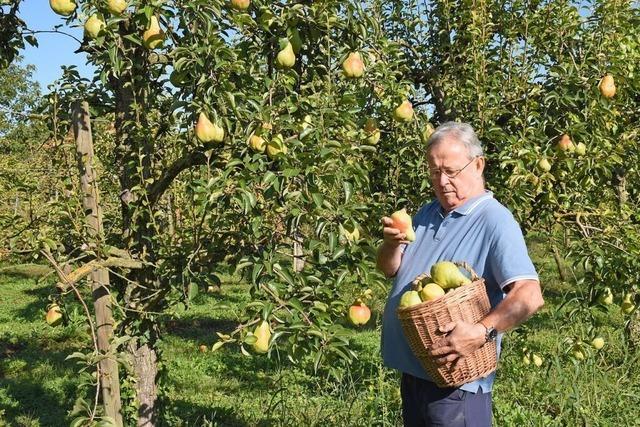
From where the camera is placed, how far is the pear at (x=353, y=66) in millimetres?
2736

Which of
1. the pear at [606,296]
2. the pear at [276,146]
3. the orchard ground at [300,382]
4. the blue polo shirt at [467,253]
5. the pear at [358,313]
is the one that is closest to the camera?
the blue polo shirt at [467,253]

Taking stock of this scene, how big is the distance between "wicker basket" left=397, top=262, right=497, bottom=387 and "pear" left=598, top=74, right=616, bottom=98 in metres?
1.65

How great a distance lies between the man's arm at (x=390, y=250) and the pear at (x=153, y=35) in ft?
3.62

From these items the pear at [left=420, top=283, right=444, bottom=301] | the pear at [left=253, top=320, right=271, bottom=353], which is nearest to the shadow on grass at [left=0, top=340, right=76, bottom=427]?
the pear at [left=253, top=320, right=271, bottom=353]

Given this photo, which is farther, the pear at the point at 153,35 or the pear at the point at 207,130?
the pear at the point at 153,35

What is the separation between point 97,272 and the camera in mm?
2785

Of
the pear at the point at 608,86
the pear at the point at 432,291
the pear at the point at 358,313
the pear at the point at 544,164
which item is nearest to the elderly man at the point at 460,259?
the pear at the point at 432,291

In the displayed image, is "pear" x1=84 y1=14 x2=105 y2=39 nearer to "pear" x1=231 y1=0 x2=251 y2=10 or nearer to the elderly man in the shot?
"pear" x1=231 y1=0 x2=251 y2=10

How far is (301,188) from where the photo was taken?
236cm

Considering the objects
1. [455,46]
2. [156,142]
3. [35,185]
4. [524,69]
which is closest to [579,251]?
[524,69]

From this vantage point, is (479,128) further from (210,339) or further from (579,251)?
(210,339)

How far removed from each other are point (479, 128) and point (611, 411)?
1.83 metres

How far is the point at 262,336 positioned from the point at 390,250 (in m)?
0.54

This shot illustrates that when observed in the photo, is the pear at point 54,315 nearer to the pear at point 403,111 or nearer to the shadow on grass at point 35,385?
the shadow on grass at point 35,385
